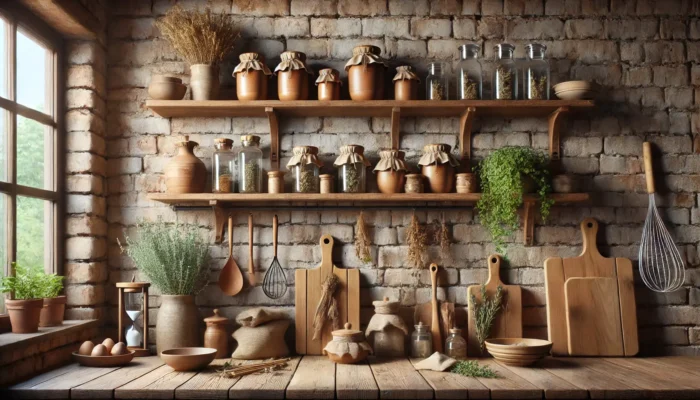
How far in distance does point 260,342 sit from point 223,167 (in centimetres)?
87

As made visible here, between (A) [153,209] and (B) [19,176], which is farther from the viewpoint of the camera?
(A) [153,209]

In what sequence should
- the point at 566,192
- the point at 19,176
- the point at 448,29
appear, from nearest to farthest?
the point at 19,176
the point at 566,192
the point at 448,29

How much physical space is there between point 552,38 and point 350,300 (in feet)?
5.56

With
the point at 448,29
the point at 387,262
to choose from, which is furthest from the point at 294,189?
the point at 448,29

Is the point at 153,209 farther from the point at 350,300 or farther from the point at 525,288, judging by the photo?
the point at 525,288

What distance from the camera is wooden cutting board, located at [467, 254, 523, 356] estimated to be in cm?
310

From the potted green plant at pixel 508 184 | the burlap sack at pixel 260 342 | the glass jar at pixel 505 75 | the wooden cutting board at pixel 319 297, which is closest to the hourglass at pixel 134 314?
the burlap sack at pixel 260 342

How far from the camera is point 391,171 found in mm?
3025

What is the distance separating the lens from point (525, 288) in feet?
10.4

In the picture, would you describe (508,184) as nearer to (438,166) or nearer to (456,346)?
(438,166)

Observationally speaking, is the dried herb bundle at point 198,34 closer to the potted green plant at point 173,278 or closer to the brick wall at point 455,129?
the brick wall at point 455,129

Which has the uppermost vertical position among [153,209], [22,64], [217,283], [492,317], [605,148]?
[22,64]

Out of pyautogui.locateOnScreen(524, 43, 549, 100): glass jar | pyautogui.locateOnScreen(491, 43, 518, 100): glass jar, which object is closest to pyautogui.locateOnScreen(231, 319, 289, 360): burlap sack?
pyautogui.locateOnScreen(491, 43, 518, 100): glass jar

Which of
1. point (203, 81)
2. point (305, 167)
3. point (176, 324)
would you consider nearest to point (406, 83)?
point (305, 167)
